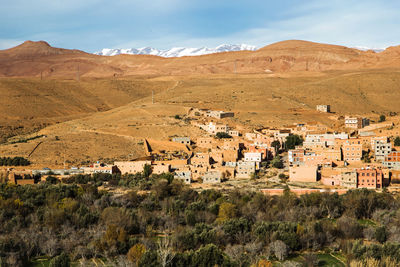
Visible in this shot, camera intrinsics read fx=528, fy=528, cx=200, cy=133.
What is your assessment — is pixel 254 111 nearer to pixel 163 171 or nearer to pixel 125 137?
pixel 125 137

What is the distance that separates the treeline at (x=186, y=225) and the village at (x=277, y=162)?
341 centimetres

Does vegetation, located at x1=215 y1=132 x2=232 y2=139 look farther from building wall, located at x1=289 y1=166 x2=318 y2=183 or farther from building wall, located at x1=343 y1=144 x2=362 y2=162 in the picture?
building wall, located at x1=289 y1=166 x2=318 y2=183

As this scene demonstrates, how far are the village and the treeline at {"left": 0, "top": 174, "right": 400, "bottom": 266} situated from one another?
134 inches

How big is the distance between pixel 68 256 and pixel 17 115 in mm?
57047

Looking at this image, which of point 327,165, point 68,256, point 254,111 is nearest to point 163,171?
point 327,165

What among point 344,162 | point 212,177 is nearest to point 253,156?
point 212,177

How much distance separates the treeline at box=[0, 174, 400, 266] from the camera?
820 inches

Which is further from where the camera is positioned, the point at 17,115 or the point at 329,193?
the point at 17,115

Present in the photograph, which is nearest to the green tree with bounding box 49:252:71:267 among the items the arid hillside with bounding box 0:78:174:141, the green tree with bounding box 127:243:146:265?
the green tree with bounding box 127:243:146:265

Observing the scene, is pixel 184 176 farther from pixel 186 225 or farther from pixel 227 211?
pixel 186 225

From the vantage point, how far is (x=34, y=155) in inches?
1804

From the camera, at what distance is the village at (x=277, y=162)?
36719 mm

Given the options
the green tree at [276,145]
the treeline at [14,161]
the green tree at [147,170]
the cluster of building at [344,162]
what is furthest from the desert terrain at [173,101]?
the cluster of building at [344,162]

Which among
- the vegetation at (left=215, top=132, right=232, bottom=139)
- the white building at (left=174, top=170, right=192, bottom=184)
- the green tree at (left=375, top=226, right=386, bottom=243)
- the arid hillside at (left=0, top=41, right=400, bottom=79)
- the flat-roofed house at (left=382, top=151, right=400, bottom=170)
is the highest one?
the arid hillside at (left=0, top=41, right=400, bottom=79)
